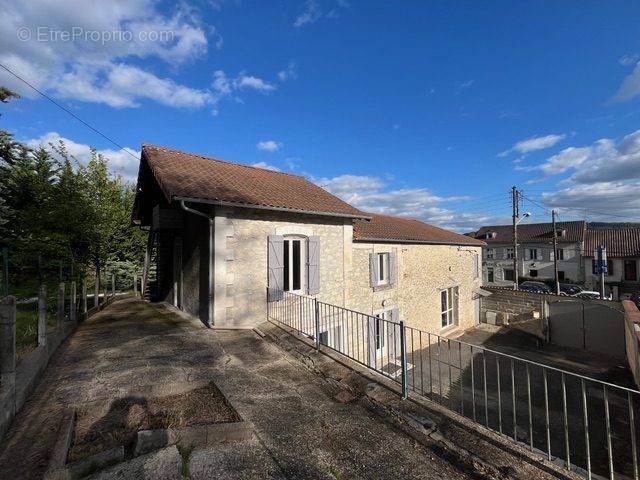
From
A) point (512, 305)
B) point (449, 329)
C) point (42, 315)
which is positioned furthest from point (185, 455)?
point (512, 305)

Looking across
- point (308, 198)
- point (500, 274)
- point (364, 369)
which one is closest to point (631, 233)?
point (500, 274)

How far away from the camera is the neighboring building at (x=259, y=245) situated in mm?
7441

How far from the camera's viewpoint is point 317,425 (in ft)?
11.1

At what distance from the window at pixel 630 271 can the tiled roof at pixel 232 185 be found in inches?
1273

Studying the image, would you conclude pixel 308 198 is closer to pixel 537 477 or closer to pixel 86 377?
pixel 86 377

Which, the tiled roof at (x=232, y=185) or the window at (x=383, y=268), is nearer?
the tiled roof at (x=232, y=185)

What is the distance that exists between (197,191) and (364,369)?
5.23 metres

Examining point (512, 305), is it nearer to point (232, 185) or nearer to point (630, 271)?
point (232, 185)

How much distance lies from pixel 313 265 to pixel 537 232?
3703 cm

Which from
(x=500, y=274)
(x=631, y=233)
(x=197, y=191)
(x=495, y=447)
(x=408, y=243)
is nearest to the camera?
(x=495, y=447)

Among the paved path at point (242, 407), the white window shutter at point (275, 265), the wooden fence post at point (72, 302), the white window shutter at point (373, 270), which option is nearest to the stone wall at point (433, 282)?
the white window shutter at point (373, 270)

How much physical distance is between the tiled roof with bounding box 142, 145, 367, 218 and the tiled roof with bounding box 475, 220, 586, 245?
3303 centimetres

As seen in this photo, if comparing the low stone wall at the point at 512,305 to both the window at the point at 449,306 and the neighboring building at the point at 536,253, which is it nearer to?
the window at the point at 449,306

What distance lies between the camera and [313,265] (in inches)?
354
